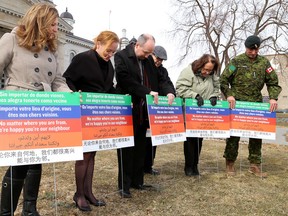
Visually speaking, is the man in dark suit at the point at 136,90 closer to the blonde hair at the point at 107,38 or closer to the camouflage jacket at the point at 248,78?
the blonde hair at the point at 107,38

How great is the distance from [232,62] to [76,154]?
327 cm

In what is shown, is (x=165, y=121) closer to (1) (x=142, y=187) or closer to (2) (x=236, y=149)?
(1) (x=142, y=187)

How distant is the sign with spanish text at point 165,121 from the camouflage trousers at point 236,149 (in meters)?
1.17

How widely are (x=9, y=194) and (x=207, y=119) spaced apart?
3.03 meters

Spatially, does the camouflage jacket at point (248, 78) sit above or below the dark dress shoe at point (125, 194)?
above

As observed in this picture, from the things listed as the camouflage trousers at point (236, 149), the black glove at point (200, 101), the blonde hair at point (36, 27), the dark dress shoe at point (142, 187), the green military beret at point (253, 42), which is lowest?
the dark dress shoe at point (142, 187)

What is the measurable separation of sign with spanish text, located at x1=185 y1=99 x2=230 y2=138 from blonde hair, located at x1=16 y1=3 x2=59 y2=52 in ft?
8.21

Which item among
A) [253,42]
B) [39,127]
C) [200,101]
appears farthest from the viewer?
[253,42]

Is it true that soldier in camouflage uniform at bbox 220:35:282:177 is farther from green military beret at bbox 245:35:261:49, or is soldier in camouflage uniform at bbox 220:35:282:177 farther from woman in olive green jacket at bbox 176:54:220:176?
woman in olive green jacket at bbox 176:54:220:176

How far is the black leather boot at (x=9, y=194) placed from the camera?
2646 mm

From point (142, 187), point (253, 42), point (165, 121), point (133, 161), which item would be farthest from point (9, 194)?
point (253, 42)

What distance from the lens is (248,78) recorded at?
488cm

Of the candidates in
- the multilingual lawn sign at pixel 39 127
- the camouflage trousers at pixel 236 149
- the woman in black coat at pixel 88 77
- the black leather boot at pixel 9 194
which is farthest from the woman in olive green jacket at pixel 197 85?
the black leather boot at pixel 9 194

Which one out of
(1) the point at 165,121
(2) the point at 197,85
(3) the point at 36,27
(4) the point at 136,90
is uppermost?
(3) the point at 36,27
